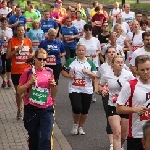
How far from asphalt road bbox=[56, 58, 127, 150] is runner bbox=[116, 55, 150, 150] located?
10.3 feet

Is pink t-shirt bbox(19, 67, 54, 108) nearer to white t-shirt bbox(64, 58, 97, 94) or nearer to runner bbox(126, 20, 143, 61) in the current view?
white t-shirt bbox(64, 58, 97, 94)

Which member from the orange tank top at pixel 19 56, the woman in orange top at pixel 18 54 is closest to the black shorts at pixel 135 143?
the woman in orange top at pixel 18 54

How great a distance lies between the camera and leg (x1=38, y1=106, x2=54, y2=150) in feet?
28.0

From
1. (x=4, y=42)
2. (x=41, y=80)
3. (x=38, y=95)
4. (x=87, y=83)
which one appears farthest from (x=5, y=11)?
(x=38, y=95)

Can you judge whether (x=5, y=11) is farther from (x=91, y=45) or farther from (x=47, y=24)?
(x=91, y=45)

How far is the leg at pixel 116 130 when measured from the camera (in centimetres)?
905

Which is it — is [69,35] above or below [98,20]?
above

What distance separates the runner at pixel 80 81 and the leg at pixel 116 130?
1.84 m

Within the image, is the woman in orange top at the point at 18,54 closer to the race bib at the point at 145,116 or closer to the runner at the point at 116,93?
the runner at the point at 116,93

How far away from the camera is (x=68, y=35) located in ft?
57.4

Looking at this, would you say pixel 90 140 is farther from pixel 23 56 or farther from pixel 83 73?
pixel 23 56

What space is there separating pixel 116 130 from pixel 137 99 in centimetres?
188

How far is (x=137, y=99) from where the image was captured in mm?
7301

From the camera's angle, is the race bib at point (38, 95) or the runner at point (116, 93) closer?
the race bib at point (38, 95)
